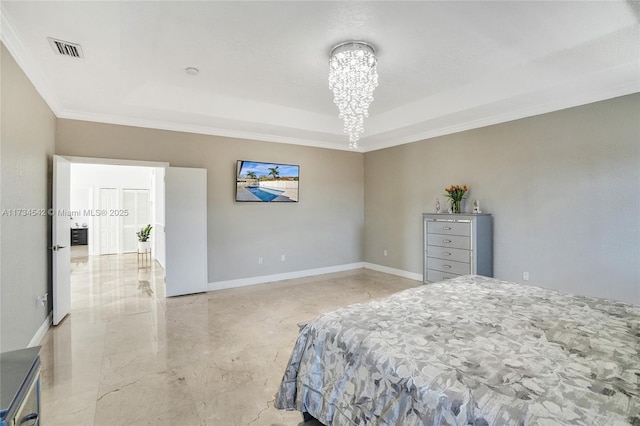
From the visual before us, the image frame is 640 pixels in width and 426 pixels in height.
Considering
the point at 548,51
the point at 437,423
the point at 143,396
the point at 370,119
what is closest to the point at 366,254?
the point at 370,119

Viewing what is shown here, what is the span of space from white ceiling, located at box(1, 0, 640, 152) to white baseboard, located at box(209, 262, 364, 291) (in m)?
2.56

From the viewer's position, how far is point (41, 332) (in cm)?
330

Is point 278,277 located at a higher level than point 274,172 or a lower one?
lower

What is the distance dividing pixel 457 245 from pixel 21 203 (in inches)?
201

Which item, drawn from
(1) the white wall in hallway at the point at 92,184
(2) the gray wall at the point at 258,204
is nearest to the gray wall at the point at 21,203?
(2) the gray wall at the point at 258,204

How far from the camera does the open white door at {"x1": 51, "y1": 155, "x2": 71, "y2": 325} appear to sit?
144 inches

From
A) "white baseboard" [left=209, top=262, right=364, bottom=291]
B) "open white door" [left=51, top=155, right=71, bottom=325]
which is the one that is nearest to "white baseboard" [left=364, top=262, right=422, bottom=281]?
"white baseboard" [left=209, top=262, right=364, bottom=291]

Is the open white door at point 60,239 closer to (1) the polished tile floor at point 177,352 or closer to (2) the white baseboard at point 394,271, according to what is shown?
(1) the polished tile floor at point 177,352

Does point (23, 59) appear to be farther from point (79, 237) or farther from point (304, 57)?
point (79, 237)

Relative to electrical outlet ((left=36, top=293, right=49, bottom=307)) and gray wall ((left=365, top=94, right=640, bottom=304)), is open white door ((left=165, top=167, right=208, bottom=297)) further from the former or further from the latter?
gray wall ((left=365, top=94, right=640, bottom=304))

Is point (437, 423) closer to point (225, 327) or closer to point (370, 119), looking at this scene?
point (225, 327)

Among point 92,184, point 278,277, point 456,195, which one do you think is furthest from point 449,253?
point 92,184

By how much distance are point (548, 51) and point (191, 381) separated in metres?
4.44

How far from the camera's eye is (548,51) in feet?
10.2
